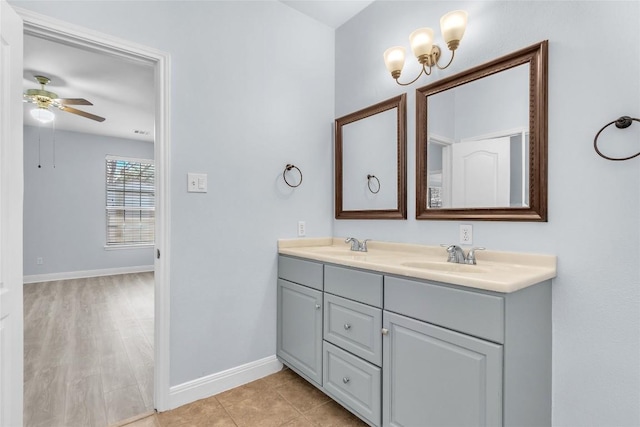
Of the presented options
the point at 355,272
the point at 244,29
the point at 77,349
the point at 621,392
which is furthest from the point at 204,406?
the point at 244,29

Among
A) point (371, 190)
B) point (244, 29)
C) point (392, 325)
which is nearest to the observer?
point (392, 325)

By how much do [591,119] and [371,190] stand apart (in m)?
1.23

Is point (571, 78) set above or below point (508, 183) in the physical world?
above

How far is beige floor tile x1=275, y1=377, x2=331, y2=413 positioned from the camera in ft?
6.09

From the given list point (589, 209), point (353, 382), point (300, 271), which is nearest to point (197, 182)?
point (300, 271)

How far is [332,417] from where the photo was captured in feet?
5.72

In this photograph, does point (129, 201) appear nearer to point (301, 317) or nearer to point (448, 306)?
point (301, 317)

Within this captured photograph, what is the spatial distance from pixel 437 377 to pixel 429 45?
1.62 metres

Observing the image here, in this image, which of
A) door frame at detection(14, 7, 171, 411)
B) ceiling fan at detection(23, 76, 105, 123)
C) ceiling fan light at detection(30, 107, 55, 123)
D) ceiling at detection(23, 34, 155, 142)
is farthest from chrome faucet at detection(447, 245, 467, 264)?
ceiling fan light at detection(30, 107, 55, 123)

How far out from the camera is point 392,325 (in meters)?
1.45

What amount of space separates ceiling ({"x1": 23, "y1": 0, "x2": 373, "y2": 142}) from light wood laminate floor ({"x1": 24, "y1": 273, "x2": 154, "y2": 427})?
6.35 feet

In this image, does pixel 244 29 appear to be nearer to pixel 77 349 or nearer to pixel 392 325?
pixel 392 325

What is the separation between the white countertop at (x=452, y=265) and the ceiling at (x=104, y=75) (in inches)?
65.5
